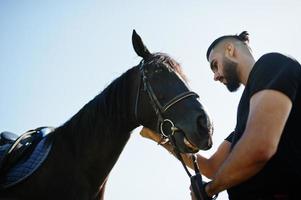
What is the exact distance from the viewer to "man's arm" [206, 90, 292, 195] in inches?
90.0

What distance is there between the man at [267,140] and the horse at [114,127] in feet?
2.64

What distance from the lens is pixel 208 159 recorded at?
429 cm

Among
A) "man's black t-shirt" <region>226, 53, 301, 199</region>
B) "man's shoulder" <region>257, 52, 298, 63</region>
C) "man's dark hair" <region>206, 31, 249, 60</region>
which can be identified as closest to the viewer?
"man's black t-shirt" <region>226, 53, 301, 199</region>

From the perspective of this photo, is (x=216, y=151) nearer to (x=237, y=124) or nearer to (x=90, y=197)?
(x=237, y=124)

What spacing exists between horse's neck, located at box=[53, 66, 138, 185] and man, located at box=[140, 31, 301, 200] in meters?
1.47

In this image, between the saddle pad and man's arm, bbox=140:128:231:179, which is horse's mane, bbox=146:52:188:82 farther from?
the saddle pad

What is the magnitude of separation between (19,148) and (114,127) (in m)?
1.10

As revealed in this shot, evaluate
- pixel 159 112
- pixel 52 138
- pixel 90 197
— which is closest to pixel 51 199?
pixel 90 197

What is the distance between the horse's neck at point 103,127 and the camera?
12.4ft

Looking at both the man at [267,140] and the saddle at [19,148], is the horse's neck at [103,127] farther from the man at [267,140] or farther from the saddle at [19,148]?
the man at [267,140]

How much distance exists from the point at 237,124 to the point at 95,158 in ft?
5.41

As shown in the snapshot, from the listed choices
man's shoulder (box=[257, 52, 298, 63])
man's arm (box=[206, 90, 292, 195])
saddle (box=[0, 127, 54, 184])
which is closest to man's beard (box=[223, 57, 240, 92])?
man's shoulder (box=[257, 52, 298, 63])

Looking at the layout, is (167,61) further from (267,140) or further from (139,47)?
(267,140)

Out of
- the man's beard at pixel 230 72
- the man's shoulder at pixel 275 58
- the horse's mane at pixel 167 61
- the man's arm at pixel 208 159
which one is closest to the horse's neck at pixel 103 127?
the man's arm at pixel 208 159
